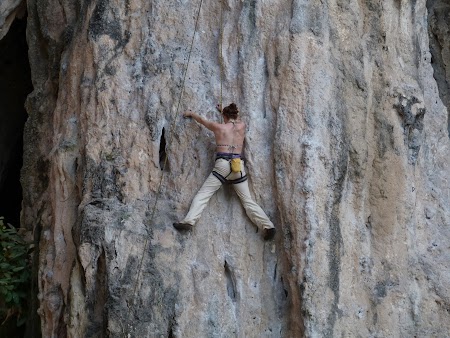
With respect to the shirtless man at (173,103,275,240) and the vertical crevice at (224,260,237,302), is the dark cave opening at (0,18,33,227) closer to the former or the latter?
the shirtless man at (173,103,275,240)

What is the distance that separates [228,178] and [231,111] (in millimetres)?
605

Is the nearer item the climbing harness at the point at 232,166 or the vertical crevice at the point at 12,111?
the climbing harness at the point at 232,166

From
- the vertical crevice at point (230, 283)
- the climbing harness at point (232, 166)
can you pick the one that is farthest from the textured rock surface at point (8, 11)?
the vertical crevice at point (230, 283)

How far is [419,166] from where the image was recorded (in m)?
8.31

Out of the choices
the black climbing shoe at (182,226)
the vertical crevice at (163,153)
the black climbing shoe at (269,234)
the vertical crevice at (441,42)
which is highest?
the vertical crevice at (441,42)

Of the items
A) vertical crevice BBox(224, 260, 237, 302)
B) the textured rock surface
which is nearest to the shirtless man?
vertical crevice BBox(224, 260, 237, 302)

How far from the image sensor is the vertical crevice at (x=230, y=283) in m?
7.35

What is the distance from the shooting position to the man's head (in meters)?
7.52

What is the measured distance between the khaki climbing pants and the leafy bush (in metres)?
2.08

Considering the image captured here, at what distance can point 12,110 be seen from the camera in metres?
12.1

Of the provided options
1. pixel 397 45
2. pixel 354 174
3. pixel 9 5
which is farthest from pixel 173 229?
pixel 9 5

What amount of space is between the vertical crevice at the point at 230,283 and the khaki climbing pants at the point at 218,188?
18.2 inches

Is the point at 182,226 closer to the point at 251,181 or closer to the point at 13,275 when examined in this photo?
the point at 251,181

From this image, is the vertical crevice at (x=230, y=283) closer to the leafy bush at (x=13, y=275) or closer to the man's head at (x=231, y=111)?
the man's head at (x=231, y=111)
